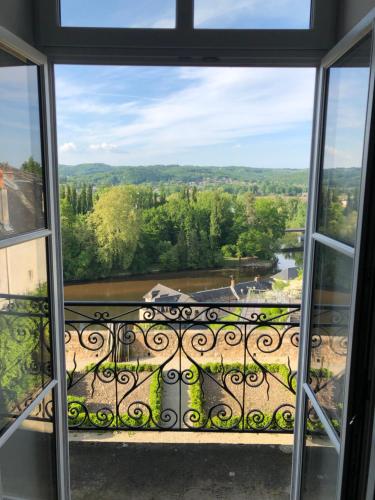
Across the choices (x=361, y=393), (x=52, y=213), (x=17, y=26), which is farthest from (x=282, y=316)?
(x=17, y=26)

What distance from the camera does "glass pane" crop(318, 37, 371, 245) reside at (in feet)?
3.56

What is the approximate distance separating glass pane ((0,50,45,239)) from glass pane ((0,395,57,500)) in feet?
2.25

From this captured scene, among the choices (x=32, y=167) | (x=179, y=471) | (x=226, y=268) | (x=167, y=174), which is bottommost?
(x=179, y=471)

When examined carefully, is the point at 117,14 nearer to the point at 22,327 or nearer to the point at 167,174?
the point at 22,327

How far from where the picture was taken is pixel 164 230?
4953 millimetres

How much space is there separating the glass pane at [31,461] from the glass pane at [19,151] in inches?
27.0

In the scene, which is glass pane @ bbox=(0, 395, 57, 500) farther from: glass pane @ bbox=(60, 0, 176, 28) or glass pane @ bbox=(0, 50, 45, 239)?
glass pane @ bbox=(60, 0, 176, 28)

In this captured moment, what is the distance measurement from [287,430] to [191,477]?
693mm

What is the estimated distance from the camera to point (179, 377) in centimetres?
257

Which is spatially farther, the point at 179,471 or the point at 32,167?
the point at 179,471

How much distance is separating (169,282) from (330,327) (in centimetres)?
332

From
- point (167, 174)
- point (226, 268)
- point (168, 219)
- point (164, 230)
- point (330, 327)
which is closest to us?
point (330, 327)

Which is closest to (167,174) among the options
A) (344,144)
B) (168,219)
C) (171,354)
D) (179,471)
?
(168,219)

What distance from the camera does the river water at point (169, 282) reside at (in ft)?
14.3
